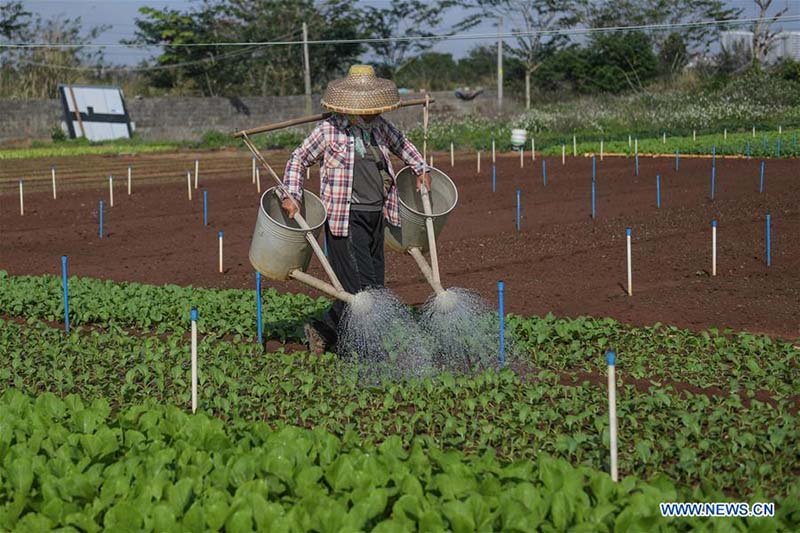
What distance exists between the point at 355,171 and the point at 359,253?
0.55 m

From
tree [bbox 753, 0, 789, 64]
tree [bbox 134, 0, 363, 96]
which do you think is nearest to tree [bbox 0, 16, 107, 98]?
tree [bbox 134, 0, 363, 96]

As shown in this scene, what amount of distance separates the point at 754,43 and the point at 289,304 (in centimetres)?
3901

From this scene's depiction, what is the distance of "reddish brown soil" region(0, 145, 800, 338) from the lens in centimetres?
1038

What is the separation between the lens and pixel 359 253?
766 centimetres

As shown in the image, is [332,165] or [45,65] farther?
[45,65]

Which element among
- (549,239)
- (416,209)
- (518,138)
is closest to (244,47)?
(518,138)

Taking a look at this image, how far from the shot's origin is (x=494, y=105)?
4678 cm

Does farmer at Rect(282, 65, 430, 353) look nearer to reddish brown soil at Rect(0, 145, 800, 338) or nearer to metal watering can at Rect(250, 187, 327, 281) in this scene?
metal watering can at Rect(250, 187, 327, 281)

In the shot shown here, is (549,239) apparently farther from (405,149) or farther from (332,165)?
(332,165)

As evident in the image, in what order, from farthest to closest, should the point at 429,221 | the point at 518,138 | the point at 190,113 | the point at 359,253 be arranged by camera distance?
the point at 190,113
the point at 518,138
the point at 429,221
the point at 359,253

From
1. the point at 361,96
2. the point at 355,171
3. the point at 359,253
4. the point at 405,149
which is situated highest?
the point at 361,96

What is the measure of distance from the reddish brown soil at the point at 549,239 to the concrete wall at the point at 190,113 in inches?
528

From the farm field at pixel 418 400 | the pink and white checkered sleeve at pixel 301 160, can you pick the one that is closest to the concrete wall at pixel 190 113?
the farm field at pixel 418 400

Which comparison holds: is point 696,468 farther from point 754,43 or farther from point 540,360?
point 754,43
